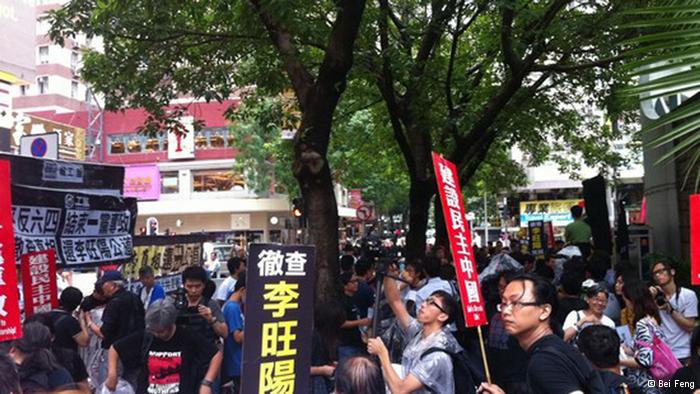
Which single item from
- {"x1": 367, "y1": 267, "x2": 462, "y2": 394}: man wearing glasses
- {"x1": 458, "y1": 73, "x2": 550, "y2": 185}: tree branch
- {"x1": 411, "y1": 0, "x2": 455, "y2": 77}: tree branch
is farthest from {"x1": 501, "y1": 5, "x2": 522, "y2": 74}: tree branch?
{"x1": 367, "y1": 267, "x2": 462, "y2": 394}: man wearing glasses

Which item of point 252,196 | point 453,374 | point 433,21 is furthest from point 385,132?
point 252,196

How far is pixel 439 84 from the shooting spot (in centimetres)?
1321

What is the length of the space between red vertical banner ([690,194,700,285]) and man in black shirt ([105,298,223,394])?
11.6 ft

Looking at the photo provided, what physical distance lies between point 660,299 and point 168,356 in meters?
3.93

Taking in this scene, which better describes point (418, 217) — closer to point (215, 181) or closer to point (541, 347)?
point (541, 347)

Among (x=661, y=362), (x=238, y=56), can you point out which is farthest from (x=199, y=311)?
(x=238, y=56)

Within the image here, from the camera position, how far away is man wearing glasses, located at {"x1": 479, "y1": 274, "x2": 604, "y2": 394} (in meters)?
2.70

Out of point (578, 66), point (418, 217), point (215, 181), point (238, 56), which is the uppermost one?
point (215, 181)

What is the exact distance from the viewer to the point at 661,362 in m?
4.59

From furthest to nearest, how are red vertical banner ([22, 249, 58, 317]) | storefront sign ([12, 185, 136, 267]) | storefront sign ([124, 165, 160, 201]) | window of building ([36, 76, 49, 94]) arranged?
window of building ([36, 76, 49, 94]) → storefront sign ([124, 165, 160, 201]) → storefront sign ([12, 185, 136, 267]) → red vertical banner ([22, 249, 58, 317])

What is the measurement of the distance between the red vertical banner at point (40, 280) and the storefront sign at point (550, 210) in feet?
120

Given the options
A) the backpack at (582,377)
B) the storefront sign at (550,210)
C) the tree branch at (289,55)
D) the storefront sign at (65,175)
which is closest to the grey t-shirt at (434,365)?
the backpack at (582,377)

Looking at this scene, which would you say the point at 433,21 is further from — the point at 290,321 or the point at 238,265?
the point at 290,321

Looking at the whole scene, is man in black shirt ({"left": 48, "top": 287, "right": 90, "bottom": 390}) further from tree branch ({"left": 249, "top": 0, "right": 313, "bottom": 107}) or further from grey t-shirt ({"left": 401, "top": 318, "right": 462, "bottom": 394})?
tree branch ({"left": 249, "top": 0, "right": 313, "bottom": 107})
